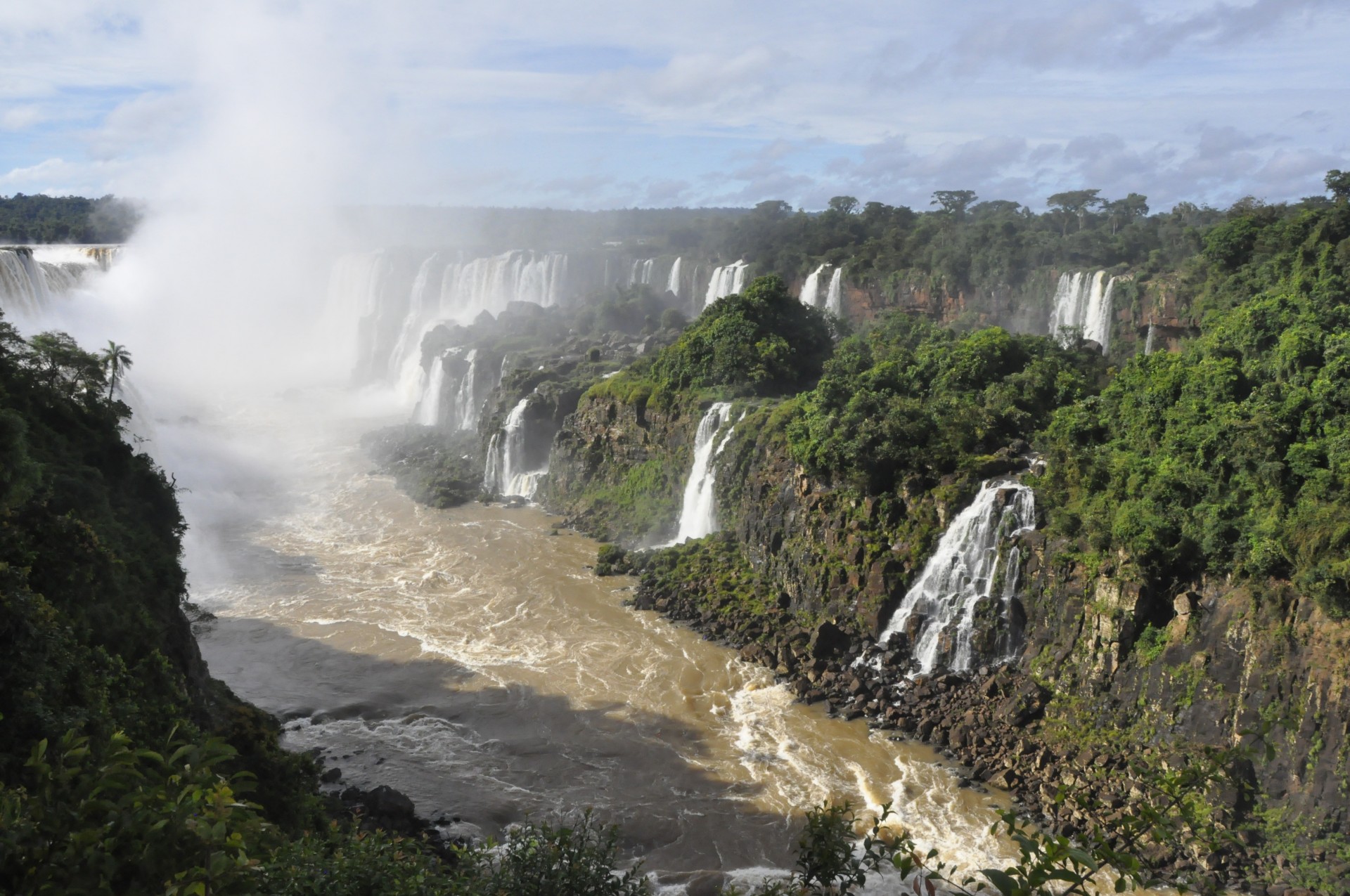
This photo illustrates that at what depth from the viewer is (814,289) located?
2286 inches

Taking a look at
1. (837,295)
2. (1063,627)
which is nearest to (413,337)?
(837,295)

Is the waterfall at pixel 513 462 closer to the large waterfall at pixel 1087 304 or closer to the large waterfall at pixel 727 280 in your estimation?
the large waterfall at pixel 727 280

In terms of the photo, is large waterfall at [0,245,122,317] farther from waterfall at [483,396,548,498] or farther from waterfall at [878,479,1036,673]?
waterfall at [878,479,1036,673]

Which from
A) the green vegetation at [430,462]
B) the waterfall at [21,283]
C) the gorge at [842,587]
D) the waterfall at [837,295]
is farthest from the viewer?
the waterfall at [21,283]

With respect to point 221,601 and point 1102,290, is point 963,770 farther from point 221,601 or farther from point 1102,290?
point 1102,290

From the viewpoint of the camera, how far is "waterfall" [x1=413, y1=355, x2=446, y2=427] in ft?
180

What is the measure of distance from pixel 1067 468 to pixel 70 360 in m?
24.6

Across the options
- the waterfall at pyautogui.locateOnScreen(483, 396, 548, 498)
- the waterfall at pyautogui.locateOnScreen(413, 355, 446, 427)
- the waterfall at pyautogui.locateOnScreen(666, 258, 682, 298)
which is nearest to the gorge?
the waterfall at pyautogui.locateOnScreen(483, 396, 548, 498)

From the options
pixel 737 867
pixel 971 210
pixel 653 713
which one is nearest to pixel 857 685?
pixel 653 713

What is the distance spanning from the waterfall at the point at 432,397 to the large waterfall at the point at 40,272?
1077 inches

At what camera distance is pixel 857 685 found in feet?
77.3

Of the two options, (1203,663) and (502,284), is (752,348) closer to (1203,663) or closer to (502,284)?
(1203,663)

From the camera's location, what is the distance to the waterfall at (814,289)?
57656mm

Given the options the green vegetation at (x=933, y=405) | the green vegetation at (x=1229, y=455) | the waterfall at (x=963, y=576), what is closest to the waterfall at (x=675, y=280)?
the green vegetation at (x=933, y=405)
